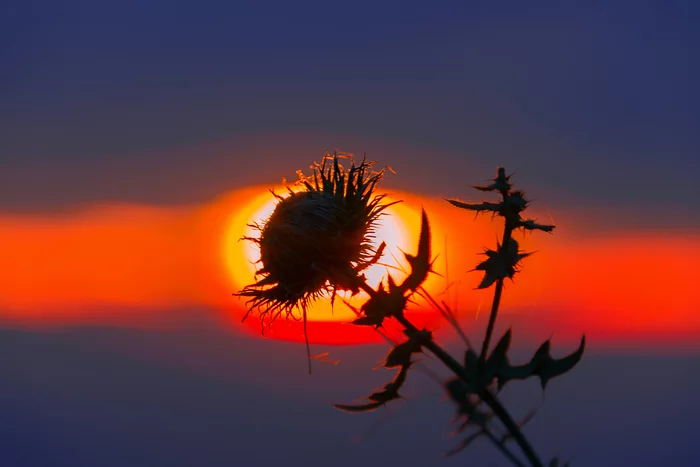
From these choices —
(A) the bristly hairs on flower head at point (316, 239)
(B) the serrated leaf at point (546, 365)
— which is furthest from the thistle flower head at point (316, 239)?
(B) the serrated leaf at point (546, 365)

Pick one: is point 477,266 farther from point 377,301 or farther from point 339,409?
point 339,409

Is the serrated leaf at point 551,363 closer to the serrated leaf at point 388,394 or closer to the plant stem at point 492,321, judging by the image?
the plant stem at point 492,321

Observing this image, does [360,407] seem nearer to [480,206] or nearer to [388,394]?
[388,394]

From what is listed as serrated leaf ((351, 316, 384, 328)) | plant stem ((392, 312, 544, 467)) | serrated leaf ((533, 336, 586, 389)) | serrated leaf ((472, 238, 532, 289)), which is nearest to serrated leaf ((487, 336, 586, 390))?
serrated leaf ((533, 336, 586, 389))

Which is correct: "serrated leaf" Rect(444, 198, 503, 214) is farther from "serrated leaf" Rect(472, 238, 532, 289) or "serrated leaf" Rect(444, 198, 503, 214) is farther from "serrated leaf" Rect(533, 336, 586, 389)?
"serrated leaf" Rect(533, 336, 586, 389)

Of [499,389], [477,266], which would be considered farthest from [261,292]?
[499,389]

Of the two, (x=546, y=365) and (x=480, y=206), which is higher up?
(x=480, y=206)

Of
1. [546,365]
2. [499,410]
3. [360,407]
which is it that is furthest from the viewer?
[360,407]

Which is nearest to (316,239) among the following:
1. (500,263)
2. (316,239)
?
(316,239)
